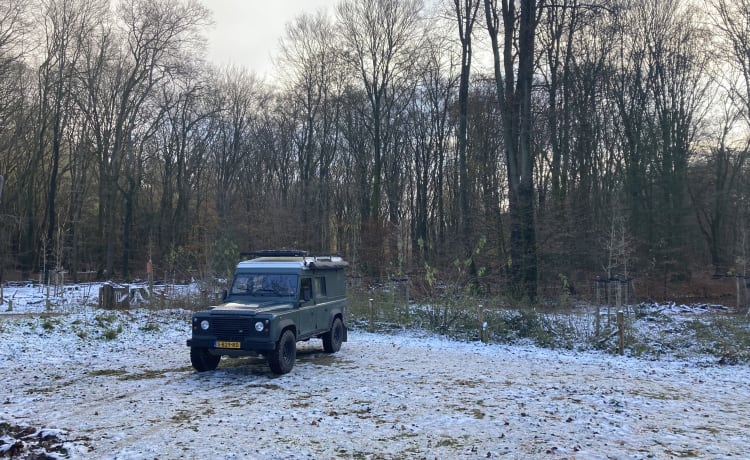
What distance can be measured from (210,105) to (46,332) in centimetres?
3448

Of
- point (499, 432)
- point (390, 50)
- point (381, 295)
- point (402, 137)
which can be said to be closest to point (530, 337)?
point (381, 295)

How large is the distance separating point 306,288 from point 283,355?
1.83 metres

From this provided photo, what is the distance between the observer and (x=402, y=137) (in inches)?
1700

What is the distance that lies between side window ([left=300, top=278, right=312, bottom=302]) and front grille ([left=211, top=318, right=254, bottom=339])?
1.83 metres

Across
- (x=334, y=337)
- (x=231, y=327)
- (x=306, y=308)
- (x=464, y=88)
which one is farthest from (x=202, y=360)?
(x=464, y=88)

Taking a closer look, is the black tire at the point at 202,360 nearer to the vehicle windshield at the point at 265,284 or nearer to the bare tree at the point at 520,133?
the vehicle windshield at the point at 265,284

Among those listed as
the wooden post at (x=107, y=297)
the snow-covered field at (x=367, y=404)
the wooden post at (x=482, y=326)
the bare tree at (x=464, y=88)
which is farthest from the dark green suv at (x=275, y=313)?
the bare tree at (x=464, y=88)

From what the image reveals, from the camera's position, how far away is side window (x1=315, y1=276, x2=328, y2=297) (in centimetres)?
1255

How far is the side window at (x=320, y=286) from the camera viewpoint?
12547mm

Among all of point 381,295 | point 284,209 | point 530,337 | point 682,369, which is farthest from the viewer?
point 284,209

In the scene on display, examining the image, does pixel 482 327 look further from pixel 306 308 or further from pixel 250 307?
pixel 250 307

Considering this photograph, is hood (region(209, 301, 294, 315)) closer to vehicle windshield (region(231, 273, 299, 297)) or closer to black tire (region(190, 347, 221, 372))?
vehicle windshield (region(231, 273, 299, 297))

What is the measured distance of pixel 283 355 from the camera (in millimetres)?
10625

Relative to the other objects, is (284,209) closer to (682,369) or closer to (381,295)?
(381,295)
